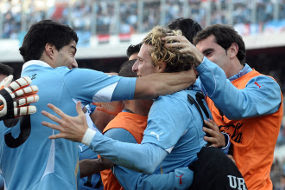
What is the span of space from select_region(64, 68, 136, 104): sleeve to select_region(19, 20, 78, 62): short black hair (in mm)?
423

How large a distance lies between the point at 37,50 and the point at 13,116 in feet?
2.10

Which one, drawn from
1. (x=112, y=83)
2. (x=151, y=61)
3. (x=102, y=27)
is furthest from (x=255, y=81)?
(x=102, y=27)

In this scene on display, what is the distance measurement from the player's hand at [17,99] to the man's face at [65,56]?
1.76 feet

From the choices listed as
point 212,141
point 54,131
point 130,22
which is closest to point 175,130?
point 212,141

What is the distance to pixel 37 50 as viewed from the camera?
332 centimetres

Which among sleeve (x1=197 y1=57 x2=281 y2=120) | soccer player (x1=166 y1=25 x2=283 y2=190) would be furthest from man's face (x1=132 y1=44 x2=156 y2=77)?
sleeve (x1=197 y1=57 x2=281 y2=120)

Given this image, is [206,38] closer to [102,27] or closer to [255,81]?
[255,81]

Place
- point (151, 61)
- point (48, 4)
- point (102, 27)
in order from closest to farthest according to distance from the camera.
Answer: point (151, 61) < point (102, 27) < point (48, 4)

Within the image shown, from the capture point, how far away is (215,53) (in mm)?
3826

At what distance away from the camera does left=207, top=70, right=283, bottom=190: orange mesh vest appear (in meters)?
3.48

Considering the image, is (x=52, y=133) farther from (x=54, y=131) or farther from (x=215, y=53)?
(x=215, y=53)

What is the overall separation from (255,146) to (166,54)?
1012 mm

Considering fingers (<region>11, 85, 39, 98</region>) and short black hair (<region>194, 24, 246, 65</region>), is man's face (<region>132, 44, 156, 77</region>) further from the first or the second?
short black hair (<region>194, 24, 246, 65</region>)

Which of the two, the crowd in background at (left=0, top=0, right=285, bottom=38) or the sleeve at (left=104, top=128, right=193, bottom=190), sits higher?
the sleeve at (left=104, top=128, right=193, bottom=190)
